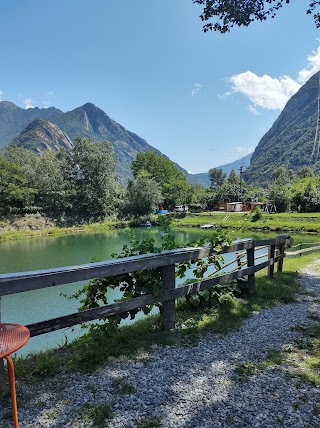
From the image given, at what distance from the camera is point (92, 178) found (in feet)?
223

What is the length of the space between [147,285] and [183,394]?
1.66m

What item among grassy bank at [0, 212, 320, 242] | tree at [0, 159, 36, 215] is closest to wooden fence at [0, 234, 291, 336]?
grassy bank at [0, 212, 320, 242]

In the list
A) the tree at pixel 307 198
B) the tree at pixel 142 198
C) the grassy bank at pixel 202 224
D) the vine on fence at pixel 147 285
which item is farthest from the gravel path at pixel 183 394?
the tree at pixel 142 198

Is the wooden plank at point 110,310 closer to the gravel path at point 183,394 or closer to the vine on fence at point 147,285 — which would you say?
the vine on fence at point 147,285

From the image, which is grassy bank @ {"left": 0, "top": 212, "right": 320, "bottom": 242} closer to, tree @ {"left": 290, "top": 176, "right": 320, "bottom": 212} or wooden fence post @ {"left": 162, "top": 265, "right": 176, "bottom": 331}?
tree @ {"left": 290, "top": 176, "right": 320, "bottom": 212}

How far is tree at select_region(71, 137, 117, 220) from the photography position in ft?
217

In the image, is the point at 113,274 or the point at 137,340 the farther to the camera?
the point at 137,340

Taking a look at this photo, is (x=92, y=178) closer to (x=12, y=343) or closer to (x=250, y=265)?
(x=250, y=265)

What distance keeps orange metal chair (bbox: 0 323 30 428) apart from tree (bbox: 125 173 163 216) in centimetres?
6599

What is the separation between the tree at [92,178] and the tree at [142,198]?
408 cm

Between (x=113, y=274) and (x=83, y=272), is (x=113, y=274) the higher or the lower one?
the lower one

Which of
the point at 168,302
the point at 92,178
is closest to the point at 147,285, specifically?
A: the point at 168,302

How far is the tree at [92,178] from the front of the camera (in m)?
66.0

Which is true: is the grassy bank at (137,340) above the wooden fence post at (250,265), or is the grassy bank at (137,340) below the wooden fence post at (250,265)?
below
